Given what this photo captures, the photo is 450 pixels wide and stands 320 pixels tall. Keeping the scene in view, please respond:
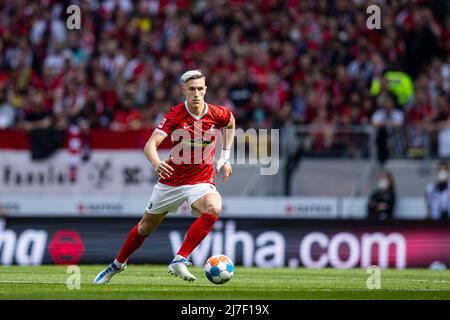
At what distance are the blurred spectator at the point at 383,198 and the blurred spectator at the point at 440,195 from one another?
0.68 m

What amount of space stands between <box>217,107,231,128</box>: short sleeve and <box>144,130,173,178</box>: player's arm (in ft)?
3.19

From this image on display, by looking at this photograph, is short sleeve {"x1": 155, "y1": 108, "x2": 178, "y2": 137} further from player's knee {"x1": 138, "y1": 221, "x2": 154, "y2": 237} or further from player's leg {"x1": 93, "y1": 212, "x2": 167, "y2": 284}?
player's knee {"x1": 138, "y1": 221, "x2": 154, "y2": 237}

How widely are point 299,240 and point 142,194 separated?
464 centimetres

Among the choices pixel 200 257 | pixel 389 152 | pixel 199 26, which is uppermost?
pixel 199 26

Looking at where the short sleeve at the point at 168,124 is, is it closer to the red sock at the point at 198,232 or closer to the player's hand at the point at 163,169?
the player's hand at the point at 163,169

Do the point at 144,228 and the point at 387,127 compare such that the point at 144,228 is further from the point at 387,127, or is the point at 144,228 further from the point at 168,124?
the point at 387,127

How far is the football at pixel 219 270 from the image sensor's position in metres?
12.7

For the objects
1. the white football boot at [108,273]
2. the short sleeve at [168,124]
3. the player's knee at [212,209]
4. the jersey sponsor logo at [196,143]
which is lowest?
the white football boot at [108,273]

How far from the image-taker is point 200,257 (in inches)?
739

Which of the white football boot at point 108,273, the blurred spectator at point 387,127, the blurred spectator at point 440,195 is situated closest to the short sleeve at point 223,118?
the white football boot at point 108,273

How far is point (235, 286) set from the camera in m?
13.0

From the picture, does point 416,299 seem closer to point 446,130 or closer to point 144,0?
point 446,130

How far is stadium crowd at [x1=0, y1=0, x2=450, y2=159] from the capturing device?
22.0m

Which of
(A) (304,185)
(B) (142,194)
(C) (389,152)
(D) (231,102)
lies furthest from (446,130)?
(B) (142,194)
